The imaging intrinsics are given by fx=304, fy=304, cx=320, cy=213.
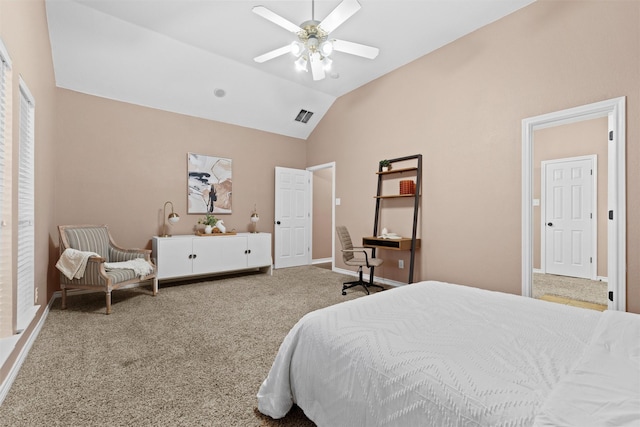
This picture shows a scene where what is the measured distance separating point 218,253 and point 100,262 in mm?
1703

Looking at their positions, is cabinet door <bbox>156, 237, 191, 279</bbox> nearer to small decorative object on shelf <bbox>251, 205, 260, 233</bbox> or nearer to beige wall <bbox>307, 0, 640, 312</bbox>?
small decorative object on shelf <bbox>251, 205, 260, 233</bbox>

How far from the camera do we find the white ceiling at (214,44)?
3.24m

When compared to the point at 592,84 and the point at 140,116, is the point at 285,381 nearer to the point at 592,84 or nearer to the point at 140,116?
the point at 592,84

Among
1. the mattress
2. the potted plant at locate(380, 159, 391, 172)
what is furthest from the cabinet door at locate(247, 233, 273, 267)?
the mattress

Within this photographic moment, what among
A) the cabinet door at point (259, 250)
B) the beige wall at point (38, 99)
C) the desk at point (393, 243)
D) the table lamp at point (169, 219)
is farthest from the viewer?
the cabinet door at point (259, 250)

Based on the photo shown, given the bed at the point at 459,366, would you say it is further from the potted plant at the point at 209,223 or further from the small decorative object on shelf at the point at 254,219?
the small decorative object on shelf at the point at 254,219

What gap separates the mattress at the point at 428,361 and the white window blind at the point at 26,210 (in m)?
2.31

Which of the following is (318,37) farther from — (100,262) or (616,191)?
(100,262)

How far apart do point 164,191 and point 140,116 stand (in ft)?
3.76

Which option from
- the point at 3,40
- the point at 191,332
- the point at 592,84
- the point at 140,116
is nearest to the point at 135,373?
the point at 191,332

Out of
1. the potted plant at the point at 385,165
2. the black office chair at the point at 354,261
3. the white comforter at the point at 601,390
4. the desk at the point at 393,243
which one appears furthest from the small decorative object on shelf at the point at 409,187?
the white comforter at the point at 601,390

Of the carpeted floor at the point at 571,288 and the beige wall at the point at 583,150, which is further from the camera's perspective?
the beige wall at the point at 583,150

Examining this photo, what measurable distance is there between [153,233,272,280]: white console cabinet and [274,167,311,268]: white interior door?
0.57 metres

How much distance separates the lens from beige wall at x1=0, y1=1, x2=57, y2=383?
6.87ft
